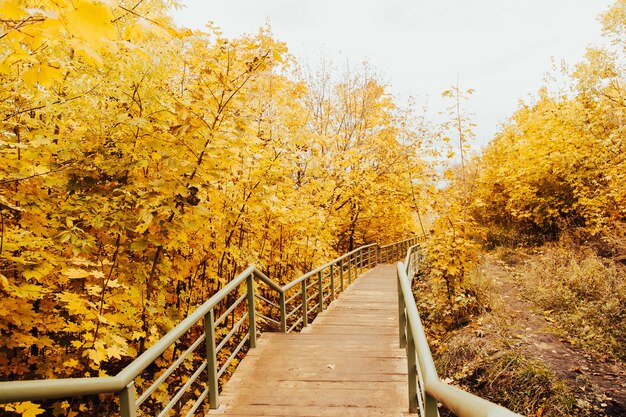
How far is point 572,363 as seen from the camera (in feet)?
24.8

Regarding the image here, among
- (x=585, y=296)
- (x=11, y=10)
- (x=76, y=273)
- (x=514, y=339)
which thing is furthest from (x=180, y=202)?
(x=585, y=296)

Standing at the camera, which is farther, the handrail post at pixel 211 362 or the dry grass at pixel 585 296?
the dry grass at pixel 585 296

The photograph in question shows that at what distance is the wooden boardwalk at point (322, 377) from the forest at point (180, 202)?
1.34 m

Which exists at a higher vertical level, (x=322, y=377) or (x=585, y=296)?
(x=322, y=377)

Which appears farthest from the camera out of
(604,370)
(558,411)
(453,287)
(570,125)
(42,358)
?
(570,125)

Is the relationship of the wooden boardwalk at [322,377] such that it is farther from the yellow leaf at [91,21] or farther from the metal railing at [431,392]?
the yellow leaf at [91,21]

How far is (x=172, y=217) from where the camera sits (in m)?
4.16

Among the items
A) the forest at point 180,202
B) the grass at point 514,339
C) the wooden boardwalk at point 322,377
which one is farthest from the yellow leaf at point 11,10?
the grass at point 514,339

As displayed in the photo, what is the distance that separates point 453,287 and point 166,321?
7655 millimetres

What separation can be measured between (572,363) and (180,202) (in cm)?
795

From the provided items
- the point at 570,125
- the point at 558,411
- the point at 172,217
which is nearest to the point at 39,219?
the point at 172,217

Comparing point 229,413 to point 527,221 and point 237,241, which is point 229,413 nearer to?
point 237,241

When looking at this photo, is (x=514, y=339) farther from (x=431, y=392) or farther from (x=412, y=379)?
(x=431, y=392)

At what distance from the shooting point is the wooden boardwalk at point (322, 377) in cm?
368
